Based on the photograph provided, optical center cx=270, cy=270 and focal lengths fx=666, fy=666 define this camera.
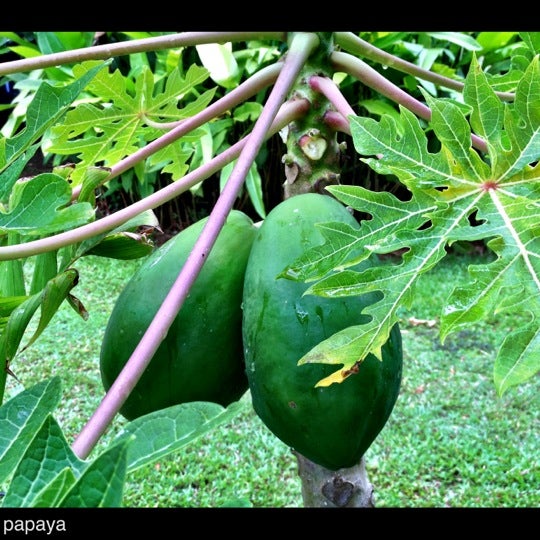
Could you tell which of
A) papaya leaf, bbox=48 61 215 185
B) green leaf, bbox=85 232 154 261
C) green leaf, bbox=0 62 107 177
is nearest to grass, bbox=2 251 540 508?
papaya leaf, bbox=48 61 215 185

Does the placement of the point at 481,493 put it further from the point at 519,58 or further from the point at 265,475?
the point at 519,58

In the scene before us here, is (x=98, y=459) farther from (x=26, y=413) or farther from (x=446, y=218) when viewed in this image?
(x=446, y=218)

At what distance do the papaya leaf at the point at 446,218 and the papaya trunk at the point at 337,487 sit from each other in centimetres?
20

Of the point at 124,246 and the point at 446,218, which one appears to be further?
the point at 124,246

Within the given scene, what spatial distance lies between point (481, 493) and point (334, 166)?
1.70m

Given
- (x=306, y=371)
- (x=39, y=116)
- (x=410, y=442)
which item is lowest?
(x=410, y=442)

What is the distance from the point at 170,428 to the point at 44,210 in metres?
0.24

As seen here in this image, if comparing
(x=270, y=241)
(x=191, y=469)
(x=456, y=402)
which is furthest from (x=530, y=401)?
(x=270, y=241)

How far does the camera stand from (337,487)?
733mm

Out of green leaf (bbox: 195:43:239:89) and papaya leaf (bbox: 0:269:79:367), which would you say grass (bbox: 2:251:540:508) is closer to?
green leaf (bbox: 195:43:239:89)

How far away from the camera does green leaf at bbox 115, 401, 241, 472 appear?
0.39 metres

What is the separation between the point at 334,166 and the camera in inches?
32.4

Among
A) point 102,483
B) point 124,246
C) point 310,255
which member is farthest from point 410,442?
point 102,483

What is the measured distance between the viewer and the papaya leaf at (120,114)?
92 centimetres
